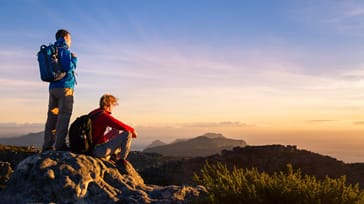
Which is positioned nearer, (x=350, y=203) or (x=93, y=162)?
(x=350, y=203)

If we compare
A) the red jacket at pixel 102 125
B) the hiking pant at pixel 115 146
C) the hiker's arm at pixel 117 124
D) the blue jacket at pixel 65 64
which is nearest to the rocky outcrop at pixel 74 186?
the hiking pant at pixel 115 146

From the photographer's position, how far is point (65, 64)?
9383 millimetres

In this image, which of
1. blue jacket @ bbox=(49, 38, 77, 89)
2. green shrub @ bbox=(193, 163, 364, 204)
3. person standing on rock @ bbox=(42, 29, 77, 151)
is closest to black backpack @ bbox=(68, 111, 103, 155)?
person standing on rock @ bbox=(42, 29, 77, 151)

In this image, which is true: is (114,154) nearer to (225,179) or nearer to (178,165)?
(225,179)

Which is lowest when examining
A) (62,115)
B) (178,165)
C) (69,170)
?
(178,165)

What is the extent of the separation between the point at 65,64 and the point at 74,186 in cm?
293

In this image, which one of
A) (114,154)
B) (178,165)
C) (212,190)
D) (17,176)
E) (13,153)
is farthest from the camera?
(13,153)

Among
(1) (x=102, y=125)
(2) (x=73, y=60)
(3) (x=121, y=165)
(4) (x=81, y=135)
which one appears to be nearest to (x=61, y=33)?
(2) (x=73, y=60)

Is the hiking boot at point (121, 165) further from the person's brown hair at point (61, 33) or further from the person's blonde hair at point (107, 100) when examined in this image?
the person's brown hair at point (61, 33)

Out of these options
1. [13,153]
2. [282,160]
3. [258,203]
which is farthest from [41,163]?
[13,153]

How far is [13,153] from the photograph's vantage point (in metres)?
31.0

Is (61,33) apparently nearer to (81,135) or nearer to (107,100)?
(107,100)

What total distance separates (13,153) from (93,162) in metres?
25.1

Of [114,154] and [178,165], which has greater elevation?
[114,154]
